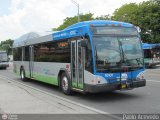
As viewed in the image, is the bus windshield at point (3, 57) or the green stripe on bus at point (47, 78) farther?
the bus windshield at point (3, 57)

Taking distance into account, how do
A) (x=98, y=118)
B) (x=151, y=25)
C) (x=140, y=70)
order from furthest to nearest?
1. (x=151, y=25)
2. (x=140, y=70)
3. (x=98, y=118)

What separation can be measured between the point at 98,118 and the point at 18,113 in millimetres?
2304

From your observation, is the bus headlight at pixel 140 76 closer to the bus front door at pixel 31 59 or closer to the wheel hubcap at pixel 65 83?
the wheel hubcap at pixel 65 83

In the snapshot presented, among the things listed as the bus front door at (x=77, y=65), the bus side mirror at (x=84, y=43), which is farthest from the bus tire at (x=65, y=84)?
the bus side mirror at (x=84, y=43)

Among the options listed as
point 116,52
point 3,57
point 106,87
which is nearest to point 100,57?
point 116,52

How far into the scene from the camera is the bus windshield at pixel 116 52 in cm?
1093

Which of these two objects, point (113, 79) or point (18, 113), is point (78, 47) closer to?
point (113, 79)

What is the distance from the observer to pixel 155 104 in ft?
33.4

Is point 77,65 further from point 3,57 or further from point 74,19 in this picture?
point 74,19

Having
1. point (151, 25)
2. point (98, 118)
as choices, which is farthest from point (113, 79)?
point (151, 25)

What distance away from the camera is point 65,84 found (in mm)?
13195

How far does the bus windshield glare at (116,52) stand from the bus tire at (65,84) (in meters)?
2.32

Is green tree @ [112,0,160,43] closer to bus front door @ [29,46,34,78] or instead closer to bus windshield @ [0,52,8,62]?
bus windshield @ [0,52,8,62]

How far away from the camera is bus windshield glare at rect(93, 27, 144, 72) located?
10930 mm
